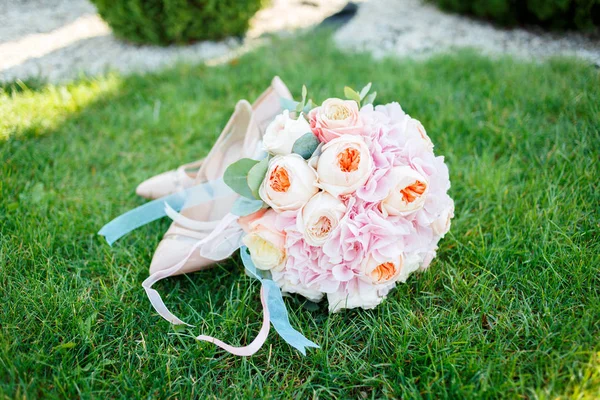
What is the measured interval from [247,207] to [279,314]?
358 millimetres

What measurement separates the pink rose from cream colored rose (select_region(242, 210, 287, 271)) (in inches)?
12.2

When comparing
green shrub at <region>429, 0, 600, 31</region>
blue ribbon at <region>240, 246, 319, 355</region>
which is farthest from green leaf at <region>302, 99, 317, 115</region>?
green shrub at <region>429, 0, 600, 31</region>

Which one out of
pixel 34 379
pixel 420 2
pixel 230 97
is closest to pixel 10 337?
pixel 34 379

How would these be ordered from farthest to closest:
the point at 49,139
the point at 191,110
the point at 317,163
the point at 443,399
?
the point at 191,110 → the point at 49,139 → the point at 317,163 → the point at 443,399

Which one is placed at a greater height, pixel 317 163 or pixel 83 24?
pixel 317 163

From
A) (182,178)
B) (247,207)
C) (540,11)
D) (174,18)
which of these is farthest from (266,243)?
(540,11)

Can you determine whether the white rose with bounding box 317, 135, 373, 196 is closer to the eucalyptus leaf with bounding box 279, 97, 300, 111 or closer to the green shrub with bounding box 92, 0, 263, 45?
the eucalyptus leaf with bounding box 279, 97, 300, 111

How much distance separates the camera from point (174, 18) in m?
4.00

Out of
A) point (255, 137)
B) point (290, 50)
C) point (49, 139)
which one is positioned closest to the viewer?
point (255, 137)

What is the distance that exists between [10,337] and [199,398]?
638mm

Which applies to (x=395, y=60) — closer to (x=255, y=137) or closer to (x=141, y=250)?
(x=255, y=137)

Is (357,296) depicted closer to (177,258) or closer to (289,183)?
(289,183)

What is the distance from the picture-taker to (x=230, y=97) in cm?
308

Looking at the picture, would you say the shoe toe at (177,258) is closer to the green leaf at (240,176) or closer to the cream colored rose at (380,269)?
the green leaf at (240,176)
